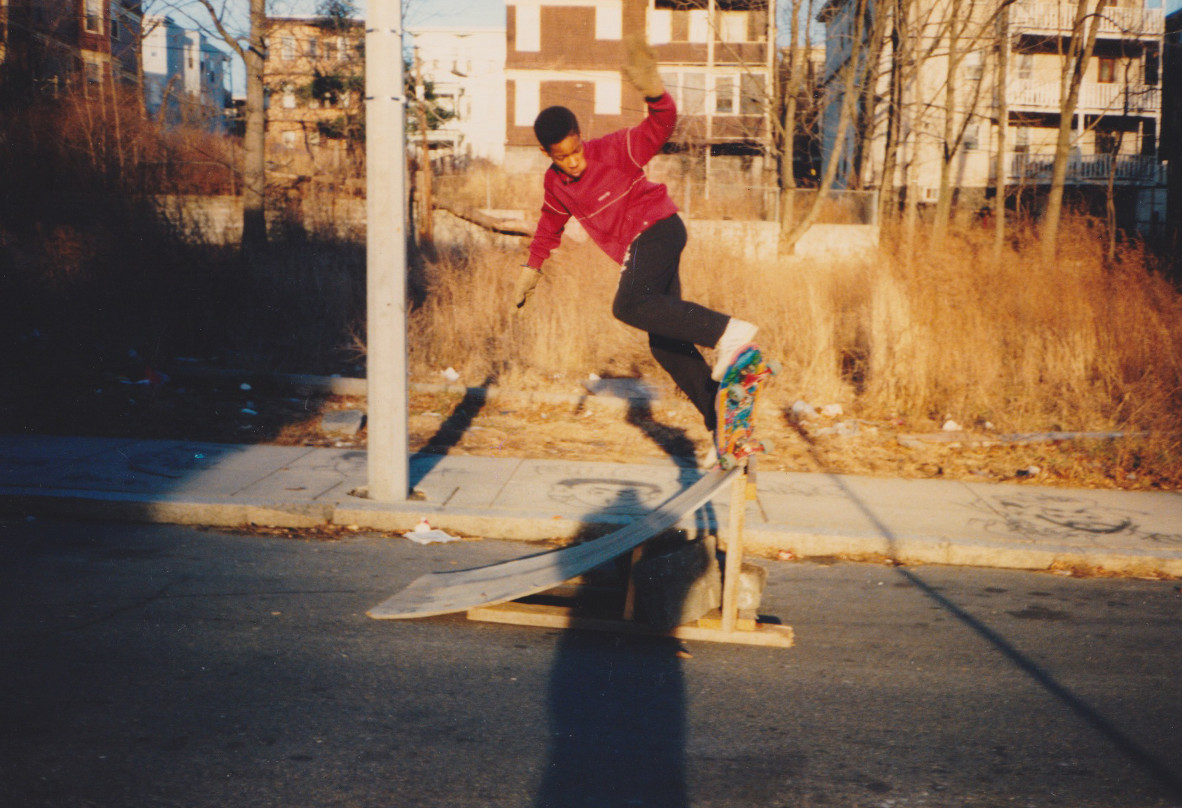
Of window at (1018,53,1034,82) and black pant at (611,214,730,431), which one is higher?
window at (1018,53,1034,82)

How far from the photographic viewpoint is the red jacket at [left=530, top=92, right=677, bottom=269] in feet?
15.4

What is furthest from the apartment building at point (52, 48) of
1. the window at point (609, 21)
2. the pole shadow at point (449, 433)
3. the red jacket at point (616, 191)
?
the window at point (609, 21)

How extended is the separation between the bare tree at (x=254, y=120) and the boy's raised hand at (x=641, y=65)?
1024cm

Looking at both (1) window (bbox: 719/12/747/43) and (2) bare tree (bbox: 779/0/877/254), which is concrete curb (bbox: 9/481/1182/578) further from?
(1) window (bbox: 719/12/747/43)

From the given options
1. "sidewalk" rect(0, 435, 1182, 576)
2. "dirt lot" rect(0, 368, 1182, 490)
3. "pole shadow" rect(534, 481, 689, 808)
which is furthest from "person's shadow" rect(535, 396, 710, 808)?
"dirt lot" rect(0, 368, 1182, 490)

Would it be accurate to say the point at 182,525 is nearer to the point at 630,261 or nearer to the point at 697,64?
the point at 630,261

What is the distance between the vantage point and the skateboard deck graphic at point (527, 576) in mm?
4020

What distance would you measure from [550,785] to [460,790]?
0.90ft

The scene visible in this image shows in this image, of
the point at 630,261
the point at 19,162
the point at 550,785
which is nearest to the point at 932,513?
the point at 630,261

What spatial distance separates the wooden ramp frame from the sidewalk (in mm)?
1463

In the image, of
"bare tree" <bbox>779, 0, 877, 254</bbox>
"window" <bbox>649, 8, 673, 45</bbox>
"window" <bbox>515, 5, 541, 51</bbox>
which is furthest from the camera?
"window" <bbox>515, 5, 541, 51</bbox>

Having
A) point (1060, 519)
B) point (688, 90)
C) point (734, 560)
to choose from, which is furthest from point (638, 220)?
point (688, 90)

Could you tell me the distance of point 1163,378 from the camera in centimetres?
868

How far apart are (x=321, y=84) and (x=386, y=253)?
30481 mm
